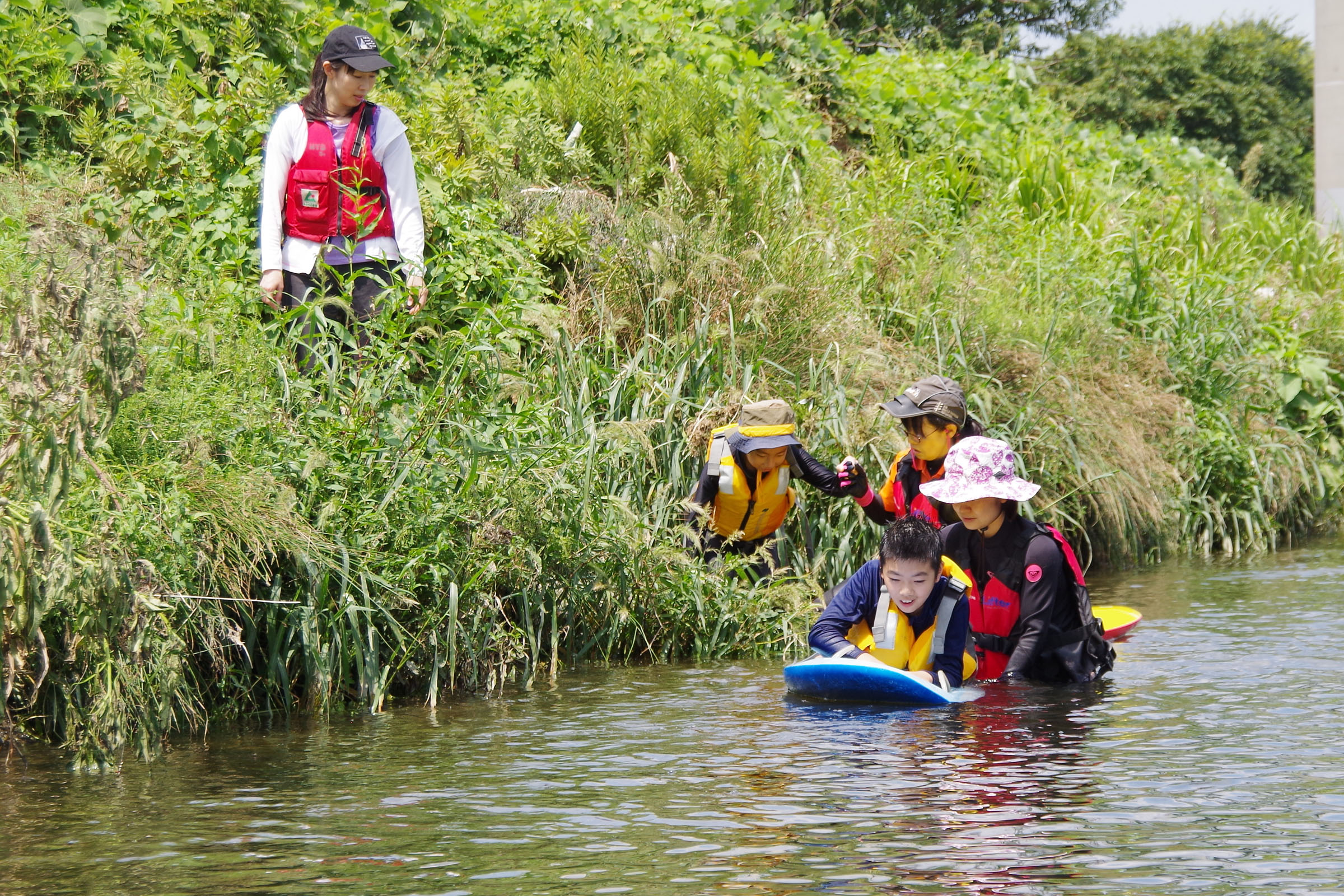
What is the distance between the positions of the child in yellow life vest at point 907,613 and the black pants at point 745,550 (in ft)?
3.41

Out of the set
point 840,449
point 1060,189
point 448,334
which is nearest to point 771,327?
point 840,449

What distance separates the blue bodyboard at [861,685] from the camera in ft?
21.1

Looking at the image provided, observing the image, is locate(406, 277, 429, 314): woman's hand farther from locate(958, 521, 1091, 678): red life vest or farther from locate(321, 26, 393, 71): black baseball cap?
locate(958, 521, 1091, 678): red life vest

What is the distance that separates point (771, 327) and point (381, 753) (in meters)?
4.37

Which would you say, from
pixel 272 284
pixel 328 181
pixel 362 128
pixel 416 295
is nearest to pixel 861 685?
pixel 416 295

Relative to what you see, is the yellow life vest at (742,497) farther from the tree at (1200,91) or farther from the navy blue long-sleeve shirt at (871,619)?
the tree at (1200,91)

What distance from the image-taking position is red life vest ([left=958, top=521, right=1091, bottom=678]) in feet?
22.1

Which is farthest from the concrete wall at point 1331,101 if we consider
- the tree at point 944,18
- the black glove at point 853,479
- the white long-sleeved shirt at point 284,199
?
the white long-sleeved shirt at point 284,199

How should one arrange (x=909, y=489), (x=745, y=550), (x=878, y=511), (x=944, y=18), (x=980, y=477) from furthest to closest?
(x=944, y=18), (x=745, y=550), (x=878, y=511), (x=909, y=489), (x=980, y=477)

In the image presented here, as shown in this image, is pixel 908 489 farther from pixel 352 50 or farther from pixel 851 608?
pixel 352 50

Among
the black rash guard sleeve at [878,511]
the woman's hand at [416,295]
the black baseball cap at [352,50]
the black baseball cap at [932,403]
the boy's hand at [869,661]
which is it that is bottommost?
the boy's hand at [869,661]

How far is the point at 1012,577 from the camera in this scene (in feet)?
22.2

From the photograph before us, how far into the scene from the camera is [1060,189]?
1365cm

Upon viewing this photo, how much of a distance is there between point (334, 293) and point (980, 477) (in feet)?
10.4
